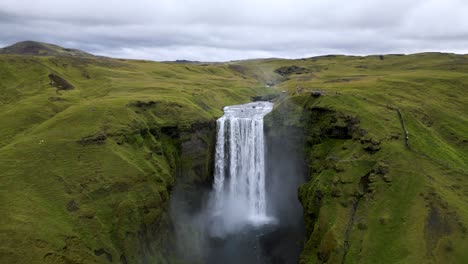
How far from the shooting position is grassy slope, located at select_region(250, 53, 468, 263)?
42406 mm

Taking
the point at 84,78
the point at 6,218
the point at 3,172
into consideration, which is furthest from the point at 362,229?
the point at 84,78

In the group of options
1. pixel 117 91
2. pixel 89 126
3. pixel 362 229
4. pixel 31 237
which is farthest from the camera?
pixel 117 91

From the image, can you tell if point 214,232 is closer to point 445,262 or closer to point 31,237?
point 31,237

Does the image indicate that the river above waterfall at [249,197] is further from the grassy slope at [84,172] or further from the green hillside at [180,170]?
the grassy slope at [84,172]

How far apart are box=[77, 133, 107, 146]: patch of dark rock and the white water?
2158cm

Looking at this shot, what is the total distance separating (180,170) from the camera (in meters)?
60.4

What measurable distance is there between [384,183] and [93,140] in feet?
133

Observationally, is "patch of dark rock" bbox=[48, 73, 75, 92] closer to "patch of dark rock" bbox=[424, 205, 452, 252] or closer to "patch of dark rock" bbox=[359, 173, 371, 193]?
"patch of dark rock" bbox=[359, 173, 371, 193]

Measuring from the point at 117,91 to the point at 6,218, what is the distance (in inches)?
1633

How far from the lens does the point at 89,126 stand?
2174 inches

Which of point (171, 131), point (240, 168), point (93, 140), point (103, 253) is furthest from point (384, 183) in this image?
point (93, 140)

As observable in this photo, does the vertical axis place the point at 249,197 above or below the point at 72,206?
below

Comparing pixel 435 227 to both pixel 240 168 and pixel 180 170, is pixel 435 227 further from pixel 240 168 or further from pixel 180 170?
pixel 180 170

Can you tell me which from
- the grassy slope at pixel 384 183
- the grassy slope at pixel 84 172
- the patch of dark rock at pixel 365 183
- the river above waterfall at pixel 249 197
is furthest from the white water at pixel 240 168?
Answer: the patch of dark rock at pixel 365 183
